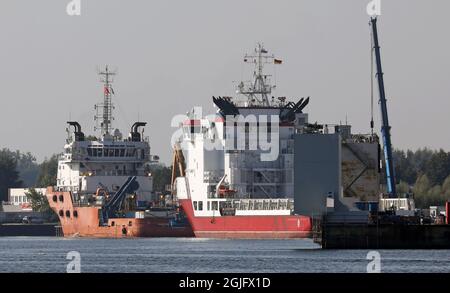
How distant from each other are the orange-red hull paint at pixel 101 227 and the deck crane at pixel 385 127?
16836 millimetres

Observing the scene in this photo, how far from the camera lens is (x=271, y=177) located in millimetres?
118625

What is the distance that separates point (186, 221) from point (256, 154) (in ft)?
26.3

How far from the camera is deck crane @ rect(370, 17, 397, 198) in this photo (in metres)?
113

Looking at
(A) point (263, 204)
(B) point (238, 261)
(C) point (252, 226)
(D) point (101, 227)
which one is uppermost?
(A) point (263, 204)

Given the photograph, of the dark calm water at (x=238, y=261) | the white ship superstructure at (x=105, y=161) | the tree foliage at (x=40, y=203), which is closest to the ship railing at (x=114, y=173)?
the white ship superstructure at (x=105, y=161)

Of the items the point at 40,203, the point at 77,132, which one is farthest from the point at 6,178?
the point at 77,132

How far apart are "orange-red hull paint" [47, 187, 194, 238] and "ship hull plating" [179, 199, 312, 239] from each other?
248 centimetres

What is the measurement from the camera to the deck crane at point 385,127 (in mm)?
113438

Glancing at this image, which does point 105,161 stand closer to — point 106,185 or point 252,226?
point 106,185

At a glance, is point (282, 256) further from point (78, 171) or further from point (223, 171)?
point (78, 171)

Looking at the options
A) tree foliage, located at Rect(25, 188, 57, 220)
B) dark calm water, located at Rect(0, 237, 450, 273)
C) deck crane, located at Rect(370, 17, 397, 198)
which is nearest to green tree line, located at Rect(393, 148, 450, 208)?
deck crane, located at Rect(370, 17, 397, 198)

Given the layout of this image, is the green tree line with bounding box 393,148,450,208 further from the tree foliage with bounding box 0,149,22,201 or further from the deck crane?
the tree foliage with bounding box 0,149,22,201

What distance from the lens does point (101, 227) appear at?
12381 centimetres

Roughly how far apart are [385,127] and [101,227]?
1065 inches
